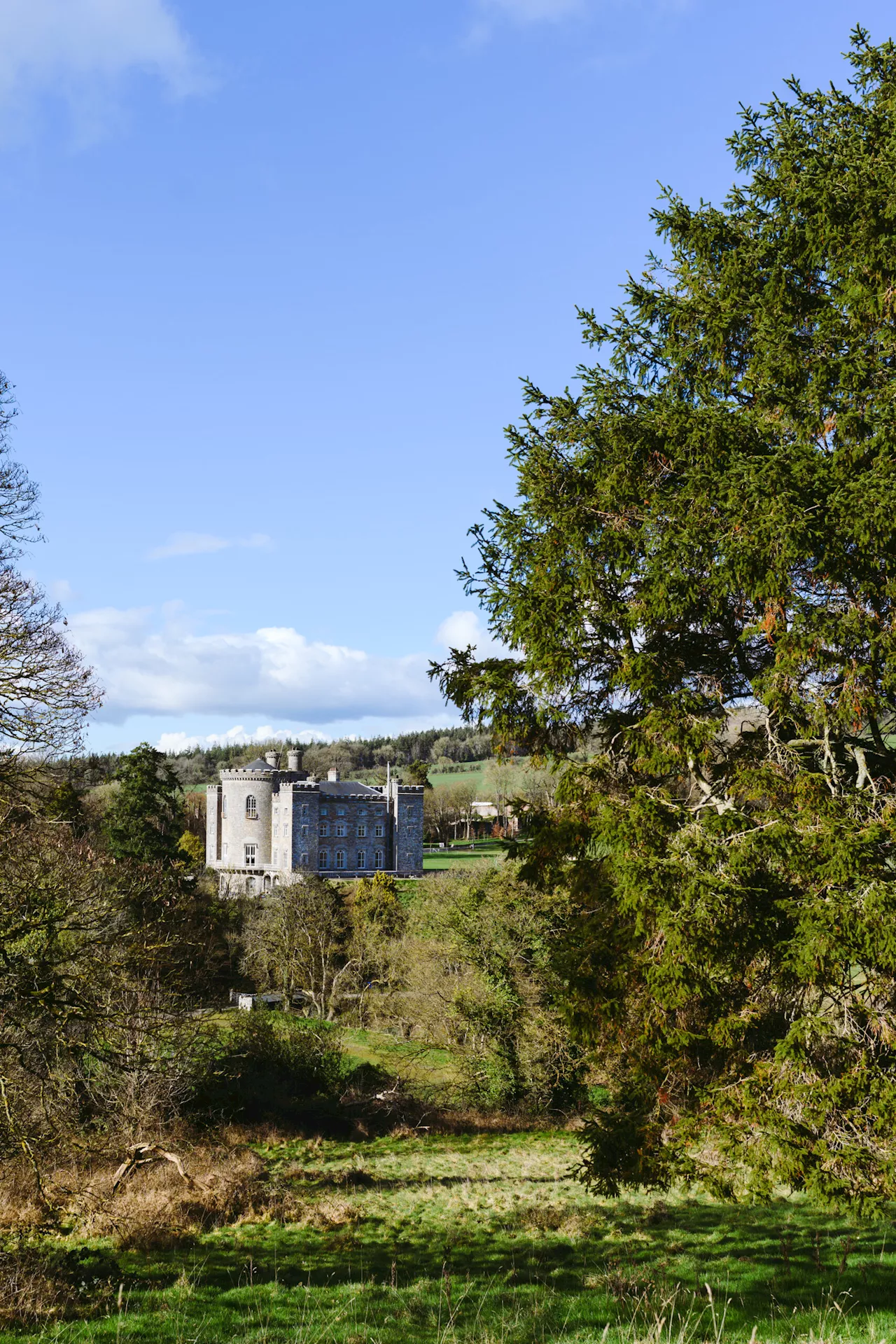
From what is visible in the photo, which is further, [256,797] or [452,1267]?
[256,797]

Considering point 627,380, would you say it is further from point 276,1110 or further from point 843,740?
point 276,1110

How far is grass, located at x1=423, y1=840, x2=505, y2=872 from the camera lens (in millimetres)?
86688

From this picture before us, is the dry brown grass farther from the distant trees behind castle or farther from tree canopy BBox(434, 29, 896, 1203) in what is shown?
the distant trees behind castle

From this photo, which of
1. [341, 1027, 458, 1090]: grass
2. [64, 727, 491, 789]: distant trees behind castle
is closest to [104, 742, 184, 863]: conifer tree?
[341, 1027, 458, 1090]: grass

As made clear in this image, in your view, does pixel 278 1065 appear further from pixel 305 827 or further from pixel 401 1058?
pixel 305 827

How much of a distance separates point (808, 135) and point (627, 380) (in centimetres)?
402

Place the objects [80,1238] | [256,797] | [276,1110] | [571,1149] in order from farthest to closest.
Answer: [256,797] → [276,1110] → [571,1149] → [80,1238]

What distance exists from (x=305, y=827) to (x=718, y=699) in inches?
2794

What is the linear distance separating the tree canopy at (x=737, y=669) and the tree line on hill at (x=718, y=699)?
4 centimetres

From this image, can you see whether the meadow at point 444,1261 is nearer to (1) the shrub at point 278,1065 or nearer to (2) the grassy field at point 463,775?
(1) the shrub at point 278,1065

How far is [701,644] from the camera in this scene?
11.6m

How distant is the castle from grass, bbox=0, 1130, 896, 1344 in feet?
191

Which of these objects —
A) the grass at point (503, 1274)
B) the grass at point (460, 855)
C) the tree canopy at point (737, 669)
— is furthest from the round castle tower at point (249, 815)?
the tree canopy at point (737, 669)

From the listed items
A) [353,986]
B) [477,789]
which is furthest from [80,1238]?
[477,789]
